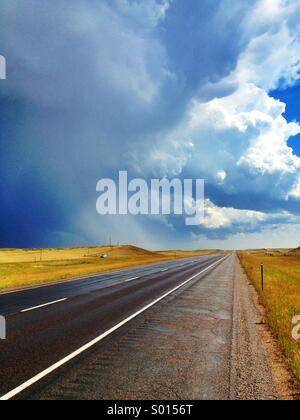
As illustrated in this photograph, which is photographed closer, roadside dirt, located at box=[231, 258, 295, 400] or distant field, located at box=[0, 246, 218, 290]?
roadside dirt, located at box=[231, 258, 295, 400]

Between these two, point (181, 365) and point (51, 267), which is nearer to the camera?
point (181, 365)

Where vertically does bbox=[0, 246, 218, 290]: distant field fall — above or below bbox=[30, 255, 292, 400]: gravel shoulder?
below

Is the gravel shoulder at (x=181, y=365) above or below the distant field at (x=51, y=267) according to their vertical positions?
above

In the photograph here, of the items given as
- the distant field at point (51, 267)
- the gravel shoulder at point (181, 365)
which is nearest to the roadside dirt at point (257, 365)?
the gravel shoulder at point (181, 365)

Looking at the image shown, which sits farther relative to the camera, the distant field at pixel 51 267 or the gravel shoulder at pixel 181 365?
the distant field at pixel 51 267

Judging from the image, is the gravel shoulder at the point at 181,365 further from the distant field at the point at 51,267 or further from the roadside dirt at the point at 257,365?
the distant field at the point at 51,267

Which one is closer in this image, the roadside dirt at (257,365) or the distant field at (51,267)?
the roadside dirt at (257,365)

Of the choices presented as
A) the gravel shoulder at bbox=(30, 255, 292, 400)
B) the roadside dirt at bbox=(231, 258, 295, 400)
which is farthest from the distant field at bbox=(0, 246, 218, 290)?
the roadside dirt at bbox=(231, 258, 295, 400)

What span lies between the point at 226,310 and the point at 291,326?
345 cm

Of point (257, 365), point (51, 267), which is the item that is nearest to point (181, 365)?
point (257, 365)

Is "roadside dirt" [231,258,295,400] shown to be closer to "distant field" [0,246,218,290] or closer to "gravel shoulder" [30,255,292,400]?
"gravel shoulder" [30,255,292,400]

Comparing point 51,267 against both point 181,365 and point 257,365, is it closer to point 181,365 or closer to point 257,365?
point 181,365
